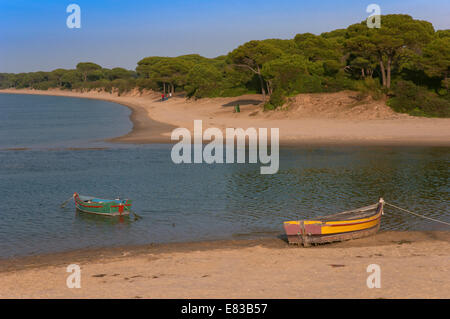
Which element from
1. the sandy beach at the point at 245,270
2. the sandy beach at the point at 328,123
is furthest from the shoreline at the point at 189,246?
the sandy beach at the point at 328,123

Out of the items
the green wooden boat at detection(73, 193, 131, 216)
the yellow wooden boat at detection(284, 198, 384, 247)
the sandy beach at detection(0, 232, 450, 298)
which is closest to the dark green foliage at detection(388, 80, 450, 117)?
the sandy beach at detection(0, 232, 450, 298)

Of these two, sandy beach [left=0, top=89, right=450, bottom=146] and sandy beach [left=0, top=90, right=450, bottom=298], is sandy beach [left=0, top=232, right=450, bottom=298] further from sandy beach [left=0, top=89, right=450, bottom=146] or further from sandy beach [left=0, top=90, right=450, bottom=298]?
sandy beach [left=0, top=89, right=450, bottom=146]

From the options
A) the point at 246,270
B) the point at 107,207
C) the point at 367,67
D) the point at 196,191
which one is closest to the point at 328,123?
the point at 367,67

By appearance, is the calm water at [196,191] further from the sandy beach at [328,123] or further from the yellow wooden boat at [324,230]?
the sandy beach at [328,123]

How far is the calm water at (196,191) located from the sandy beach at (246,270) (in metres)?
1.91

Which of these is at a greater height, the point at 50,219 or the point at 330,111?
the point at 330,111

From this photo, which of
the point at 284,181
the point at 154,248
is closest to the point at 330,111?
the point at 284,181

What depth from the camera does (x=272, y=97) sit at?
68812mm

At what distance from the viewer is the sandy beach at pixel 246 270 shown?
1387 cm

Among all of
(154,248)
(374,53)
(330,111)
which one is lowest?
(154,248)

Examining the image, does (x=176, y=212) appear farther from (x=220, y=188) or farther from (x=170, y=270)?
(x=170, y=270)

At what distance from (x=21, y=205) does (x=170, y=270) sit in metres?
14.7

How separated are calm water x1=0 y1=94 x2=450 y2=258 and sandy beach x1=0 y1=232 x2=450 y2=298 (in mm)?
1913

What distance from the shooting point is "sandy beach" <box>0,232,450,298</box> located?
45.5 ft
